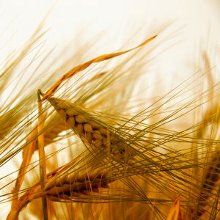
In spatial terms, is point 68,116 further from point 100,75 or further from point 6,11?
point 6,11

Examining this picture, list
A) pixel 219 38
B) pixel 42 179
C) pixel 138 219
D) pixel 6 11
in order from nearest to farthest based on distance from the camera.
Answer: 1. pixel 42 179
2. pixel 138 219
3. pixel 6 11
4. pixel 219 38

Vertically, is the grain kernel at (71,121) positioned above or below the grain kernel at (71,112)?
below

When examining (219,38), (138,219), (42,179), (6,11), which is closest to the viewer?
(42,179)

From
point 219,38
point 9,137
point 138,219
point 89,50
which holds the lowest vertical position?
point 138,219

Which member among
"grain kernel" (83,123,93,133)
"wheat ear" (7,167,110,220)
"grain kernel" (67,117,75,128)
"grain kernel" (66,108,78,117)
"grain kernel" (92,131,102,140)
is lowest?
"wheat ear" (7,167,110,220)

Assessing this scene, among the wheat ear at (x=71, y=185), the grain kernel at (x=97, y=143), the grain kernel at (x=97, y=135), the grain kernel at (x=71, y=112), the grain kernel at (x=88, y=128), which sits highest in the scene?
the grain kernel at (x=71, y=112)

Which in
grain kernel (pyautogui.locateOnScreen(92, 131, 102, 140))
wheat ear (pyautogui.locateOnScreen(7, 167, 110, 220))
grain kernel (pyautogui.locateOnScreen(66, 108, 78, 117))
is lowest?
wheat ear (pyautogui.locateOnScreen(7, 167, 110, 220))

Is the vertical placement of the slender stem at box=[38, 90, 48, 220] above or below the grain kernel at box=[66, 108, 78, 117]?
below

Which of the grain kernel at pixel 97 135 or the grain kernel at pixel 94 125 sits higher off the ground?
the grain kernel at pixel 94 125

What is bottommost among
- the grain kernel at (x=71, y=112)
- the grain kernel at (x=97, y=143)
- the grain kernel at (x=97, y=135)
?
the grain kernel at (x=97, y=143)

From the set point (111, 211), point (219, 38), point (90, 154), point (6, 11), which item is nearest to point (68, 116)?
point (90, 154)

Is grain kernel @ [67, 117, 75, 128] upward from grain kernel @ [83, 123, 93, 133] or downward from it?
upward
